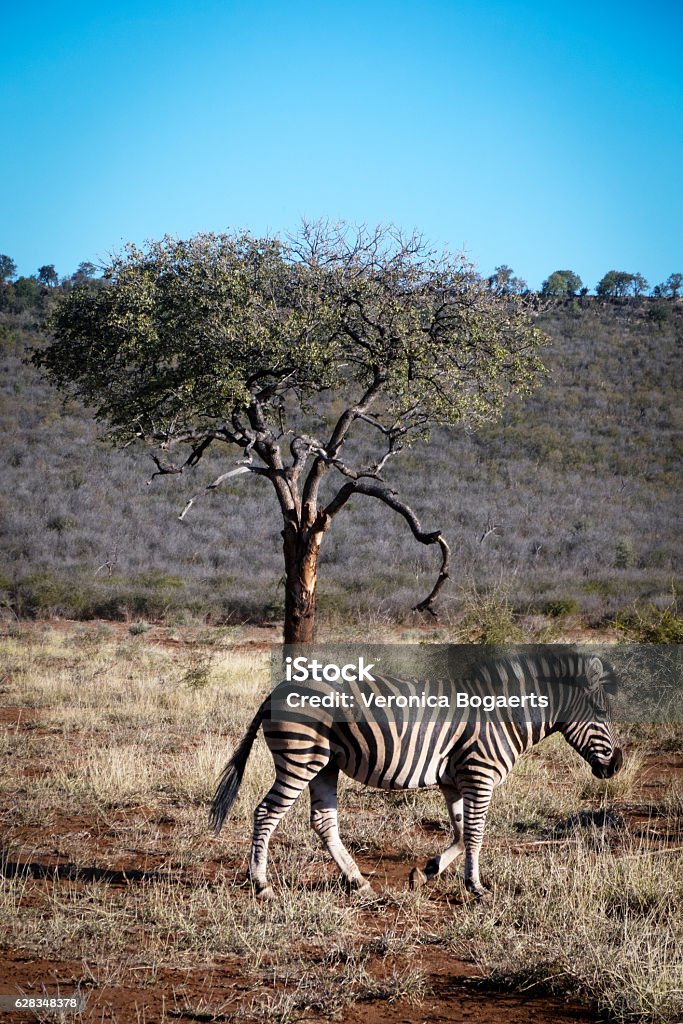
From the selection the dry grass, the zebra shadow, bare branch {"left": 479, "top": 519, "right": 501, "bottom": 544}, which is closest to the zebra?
the dry grass

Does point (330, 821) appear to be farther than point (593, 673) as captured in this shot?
No

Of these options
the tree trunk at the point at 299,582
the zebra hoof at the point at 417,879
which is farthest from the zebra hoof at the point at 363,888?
the tree trunk at the point at 299,582

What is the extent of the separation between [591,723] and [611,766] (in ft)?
1.14

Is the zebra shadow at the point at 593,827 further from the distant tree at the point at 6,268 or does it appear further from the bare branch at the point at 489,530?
the distant tree at the point at 6,268

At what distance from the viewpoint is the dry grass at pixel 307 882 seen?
16.5 ft

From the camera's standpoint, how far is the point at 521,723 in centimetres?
691

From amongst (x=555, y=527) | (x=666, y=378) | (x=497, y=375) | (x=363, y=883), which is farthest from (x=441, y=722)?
(x=666, y=378)

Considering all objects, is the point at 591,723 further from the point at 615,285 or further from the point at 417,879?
the point at 615,285

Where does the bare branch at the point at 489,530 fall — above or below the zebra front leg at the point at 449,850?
above

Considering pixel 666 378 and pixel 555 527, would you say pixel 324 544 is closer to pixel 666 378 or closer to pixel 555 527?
pixel 555 527

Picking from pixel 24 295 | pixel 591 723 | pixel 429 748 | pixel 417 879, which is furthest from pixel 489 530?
→ pixel 24 295

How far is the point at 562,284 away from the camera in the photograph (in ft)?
228

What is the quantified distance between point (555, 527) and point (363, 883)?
29.5 meters

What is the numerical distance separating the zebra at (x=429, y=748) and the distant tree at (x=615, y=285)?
214 feet
